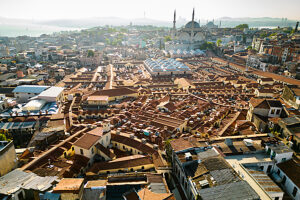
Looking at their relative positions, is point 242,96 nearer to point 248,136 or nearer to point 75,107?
point 248,136

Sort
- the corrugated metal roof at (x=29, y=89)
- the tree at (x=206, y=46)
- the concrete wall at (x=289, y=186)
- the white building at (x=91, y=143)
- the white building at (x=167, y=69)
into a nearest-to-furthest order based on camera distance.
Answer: the concrete wall at (x=289, y=186) → the white building at (x=91, y=143) → the corrugated metal roof at (x=29, y=89) → the white building at (x=167, y=69) → the tree at (x=206, y=46)

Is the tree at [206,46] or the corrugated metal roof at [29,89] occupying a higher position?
the tree at [206,46]

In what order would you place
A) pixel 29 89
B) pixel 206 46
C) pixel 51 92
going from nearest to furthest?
pixel 51 92
pixel 29 89
pixel 206 46

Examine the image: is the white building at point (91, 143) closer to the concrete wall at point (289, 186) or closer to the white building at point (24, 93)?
the concrete wall at point (289, 186)

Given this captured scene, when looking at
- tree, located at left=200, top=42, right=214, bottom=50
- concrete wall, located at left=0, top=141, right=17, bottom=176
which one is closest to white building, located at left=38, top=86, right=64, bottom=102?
concrete wall, located at left=0, top=141, right=17, bottom=176

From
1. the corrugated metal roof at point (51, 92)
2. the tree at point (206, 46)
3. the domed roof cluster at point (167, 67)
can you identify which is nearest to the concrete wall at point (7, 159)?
the corrugated metal roof at point (51, 92)

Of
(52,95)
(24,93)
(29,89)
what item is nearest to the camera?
(52,95)

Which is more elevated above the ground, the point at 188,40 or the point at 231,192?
the point at 188,40

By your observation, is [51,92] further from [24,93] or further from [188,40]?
[188,40]

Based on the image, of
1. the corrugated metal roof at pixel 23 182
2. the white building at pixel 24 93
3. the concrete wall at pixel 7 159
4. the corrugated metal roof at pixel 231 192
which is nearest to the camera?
the corrugated metal roof at pixel 231 192

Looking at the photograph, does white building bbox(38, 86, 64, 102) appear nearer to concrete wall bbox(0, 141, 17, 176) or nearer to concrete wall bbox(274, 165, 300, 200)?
concrete wall bbox(0, 141, 17, 176)

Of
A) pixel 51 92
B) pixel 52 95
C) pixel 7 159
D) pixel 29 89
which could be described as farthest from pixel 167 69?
pixel 7 159


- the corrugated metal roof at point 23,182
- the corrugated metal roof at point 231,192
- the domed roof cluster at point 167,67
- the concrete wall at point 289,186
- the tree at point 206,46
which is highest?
the tree at point 206,46
